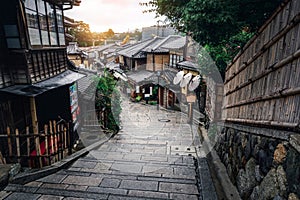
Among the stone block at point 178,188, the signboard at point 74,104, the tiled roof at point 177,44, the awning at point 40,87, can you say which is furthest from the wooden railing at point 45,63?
the tiled roof at point 177,44

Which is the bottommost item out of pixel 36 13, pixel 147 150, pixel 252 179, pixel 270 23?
pixel 147 150

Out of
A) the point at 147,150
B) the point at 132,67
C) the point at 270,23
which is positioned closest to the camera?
the point at 270,23

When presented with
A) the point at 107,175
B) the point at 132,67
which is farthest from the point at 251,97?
the point at 132,67

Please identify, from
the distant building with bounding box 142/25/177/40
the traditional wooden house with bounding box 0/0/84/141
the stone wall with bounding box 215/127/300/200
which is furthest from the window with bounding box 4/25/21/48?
the distant building with bounding box 142/25/177/40

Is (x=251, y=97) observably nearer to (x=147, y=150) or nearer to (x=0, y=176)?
(x=147, y=150)

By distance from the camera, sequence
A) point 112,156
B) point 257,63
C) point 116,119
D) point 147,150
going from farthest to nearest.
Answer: point 116,119 < point 147,150 < point 112,156 < point 257,63

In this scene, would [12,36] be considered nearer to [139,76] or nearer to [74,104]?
[74,104]

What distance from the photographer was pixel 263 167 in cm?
401

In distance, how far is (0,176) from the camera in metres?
5.86

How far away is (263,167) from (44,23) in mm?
11005

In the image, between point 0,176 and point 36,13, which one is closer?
point 0,176

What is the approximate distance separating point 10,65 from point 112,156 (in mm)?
5732

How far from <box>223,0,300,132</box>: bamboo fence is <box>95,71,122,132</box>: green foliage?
348 inches

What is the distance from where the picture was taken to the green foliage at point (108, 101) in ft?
42.4
